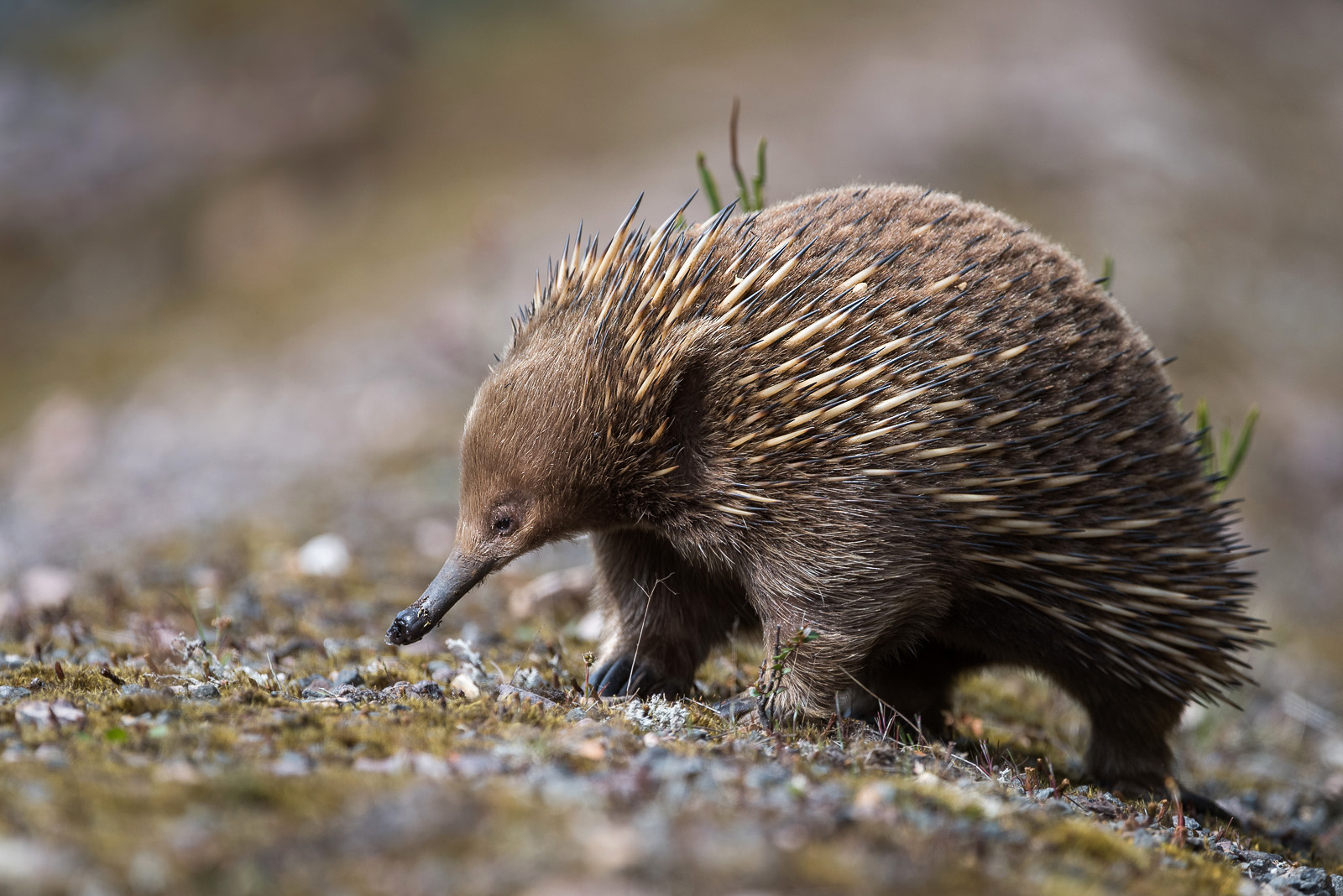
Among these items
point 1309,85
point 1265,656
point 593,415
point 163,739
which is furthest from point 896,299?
point 1309,85

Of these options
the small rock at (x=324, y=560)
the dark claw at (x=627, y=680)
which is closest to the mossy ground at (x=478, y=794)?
the dark claw at (x=627, y=680)

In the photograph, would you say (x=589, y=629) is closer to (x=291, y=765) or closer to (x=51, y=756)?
(x=291, y=765)

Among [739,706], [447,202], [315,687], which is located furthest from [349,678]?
[447,202]

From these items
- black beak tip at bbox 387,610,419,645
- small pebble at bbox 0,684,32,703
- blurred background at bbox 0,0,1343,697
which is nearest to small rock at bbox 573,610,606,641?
blurred background at bbox 0,0,1343,697

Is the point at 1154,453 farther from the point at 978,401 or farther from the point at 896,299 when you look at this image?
the point at 896,299

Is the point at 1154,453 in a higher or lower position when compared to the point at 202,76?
lower

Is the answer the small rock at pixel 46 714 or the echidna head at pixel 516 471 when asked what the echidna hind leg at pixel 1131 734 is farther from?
the small rock at pixel 46 714
